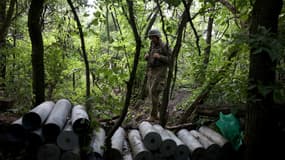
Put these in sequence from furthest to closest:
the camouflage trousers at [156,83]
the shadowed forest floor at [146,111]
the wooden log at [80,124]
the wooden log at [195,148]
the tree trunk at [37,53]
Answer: the shadowed forest floor at [146,111] → the camouflage trousers at [156,83] → the tree trunk at [37,53] → the wooden log at [195,148] → the wooden log at [80,124]

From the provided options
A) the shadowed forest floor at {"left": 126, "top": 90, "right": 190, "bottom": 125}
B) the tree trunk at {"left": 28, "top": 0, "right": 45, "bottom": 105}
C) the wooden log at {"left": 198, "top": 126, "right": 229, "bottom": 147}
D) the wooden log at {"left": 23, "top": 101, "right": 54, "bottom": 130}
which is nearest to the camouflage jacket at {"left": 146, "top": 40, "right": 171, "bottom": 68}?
the shadowed forest floor at {"left": 126, "top": 90, "right": 190, "bottom": 125}

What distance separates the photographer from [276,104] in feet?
13.9

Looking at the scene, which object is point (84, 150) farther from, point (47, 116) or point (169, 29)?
point (169, 29)

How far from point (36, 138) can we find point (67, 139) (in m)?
0.42

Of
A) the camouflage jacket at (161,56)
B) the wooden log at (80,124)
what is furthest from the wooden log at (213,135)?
the wooden log at (80,124)

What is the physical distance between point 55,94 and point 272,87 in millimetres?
7247

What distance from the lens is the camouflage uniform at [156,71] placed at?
688cm

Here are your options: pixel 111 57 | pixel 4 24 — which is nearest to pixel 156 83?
pixel 111 57

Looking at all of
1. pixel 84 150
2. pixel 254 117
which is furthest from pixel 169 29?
pixel 84 150

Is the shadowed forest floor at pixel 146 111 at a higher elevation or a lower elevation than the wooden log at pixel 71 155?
lower

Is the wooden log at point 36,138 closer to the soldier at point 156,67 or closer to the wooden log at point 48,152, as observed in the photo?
the wooden log at point 48,152

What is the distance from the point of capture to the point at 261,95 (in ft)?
11.5

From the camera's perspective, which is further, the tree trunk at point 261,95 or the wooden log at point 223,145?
the wooden log at point 223,145

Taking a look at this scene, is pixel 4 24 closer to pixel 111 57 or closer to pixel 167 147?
pixel 111 57
